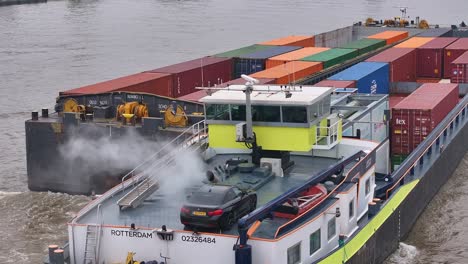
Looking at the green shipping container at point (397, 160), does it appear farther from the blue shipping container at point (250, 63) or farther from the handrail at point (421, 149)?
the blue shipping container at point (250, 63)

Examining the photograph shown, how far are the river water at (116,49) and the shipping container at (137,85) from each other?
3792mm

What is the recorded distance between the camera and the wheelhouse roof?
16.6m

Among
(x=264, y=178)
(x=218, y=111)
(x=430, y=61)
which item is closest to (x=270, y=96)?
(x=218, y=111)

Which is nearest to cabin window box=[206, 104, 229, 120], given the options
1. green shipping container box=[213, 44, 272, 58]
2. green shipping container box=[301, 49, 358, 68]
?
green shipping container box=[301, 49, 358, 68]

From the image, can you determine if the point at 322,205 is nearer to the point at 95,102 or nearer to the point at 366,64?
the point at 95,102

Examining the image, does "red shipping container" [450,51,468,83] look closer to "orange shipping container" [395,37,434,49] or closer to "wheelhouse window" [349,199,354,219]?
"orange shipping container" [395,37,434,49]

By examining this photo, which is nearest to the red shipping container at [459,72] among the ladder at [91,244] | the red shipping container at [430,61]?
the red shipping container at [430,61]

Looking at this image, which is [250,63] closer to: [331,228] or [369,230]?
[369,230]

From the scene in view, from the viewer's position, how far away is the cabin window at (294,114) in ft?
54.6

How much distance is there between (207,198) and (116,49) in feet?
146

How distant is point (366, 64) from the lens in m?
31.4

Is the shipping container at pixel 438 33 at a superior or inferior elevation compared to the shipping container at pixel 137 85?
superior

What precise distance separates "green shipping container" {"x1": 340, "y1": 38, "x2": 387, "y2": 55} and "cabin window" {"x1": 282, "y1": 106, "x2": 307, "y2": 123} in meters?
22.7

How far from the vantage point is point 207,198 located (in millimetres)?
13977
